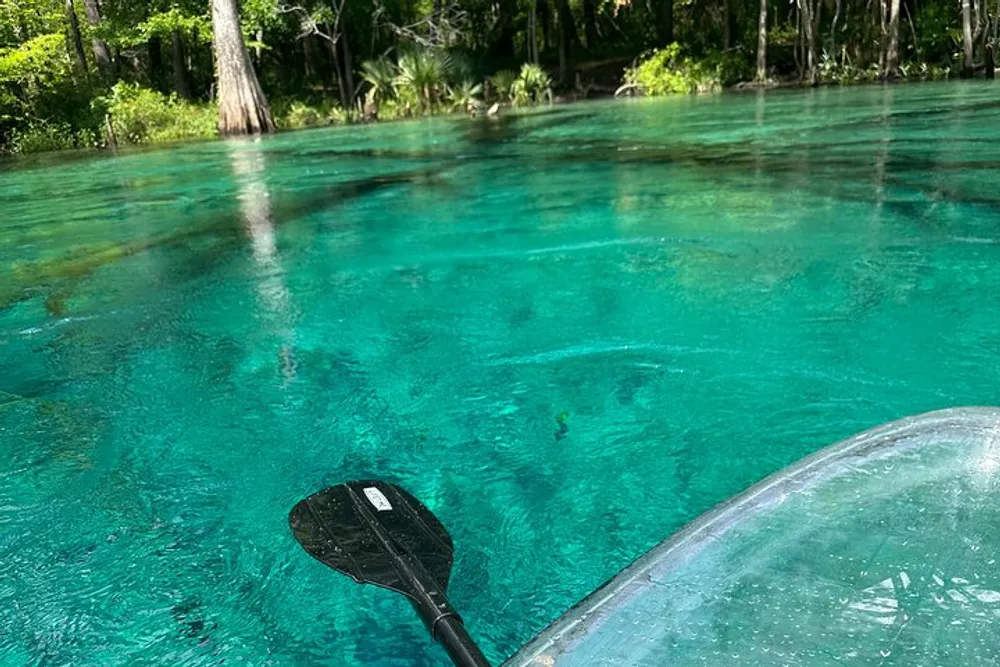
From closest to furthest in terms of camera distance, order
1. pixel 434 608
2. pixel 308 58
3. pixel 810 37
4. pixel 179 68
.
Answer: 1. pixel 434 608
2. pixel 810 37
3. pixel 179 68
4. pixel 308 58

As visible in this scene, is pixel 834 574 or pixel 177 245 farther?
pixel 177 245

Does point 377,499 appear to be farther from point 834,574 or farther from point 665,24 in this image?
point 665,24

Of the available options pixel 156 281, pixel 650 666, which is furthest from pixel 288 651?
pixel 156 281

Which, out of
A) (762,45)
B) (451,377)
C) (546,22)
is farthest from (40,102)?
(451,377)

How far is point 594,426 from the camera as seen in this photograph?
12.0 ft

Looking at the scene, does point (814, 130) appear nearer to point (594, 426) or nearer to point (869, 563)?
point (594, 426)

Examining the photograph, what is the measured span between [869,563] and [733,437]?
5.60 feet

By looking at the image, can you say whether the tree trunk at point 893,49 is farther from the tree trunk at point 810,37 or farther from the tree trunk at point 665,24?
the tree trunk at point 665,24

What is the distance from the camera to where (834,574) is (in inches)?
67.7

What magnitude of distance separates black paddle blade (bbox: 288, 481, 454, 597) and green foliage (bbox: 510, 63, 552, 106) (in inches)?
1068

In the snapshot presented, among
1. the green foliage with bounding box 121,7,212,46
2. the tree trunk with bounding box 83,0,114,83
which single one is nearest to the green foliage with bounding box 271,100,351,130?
the green foliage with bounding box 121,7,212,46

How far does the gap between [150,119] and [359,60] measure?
9.90 meters

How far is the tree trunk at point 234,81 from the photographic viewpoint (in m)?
22.1

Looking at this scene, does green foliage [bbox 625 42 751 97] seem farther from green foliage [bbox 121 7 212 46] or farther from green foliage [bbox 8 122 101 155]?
green foliage [bbox 8 122 101 155]
